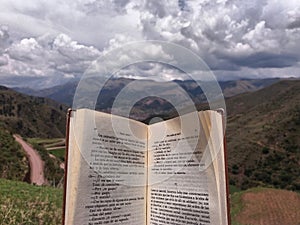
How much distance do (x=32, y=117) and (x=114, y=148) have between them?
110 m

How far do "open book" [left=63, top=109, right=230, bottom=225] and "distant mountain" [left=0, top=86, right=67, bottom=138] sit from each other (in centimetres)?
9049

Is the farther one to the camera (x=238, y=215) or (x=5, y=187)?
(x=238, y=215)

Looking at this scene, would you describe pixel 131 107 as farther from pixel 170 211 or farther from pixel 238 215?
pixel 238 215

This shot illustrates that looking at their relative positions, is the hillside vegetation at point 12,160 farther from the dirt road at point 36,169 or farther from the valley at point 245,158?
the dirt road at point 36,169

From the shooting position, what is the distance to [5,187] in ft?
31.0

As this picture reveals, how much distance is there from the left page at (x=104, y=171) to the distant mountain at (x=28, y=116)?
9047 cm

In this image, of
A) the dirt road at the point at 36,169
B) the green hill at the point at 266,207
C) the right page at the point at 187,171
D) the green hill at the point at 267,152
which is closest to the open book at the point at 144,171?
the right page at the point at 187,171

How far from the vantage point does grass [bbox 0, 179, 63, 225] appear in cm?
656

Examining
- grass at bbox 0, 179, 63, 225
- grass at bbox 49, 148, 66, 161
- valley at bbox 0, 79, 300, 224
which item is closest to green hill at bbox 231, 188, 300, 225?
valley at bbox 0, 79, 300, 224

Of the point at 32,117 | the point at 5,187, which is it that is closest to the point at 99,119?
the point at 5,187

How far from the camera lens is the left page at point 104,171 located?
341cm

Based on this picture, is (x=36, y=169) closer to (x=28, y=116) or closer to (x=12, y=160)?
(x=12, y=160)

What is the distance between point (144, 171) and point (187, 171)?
632 mm

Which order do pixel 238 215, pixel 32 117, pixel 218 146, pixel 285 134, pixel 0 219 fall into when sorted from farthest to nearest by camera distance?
pixel 32 117 < pixel 285 134 < pixel 238 215 < pixel 0 219 < pixel 218 146
